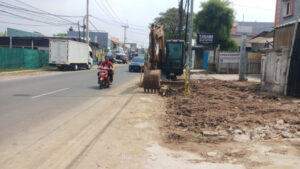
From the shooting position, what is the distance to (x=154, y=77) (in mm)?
13250

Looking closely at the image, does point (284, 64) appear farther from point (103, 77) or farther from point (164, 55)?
point (103, 77)

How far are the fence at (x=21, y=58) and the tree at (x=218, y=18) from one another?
27329mm

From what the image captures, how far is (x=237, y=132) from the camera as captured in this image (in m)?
6.21

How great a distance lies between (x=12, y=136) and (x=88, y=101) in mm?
4841

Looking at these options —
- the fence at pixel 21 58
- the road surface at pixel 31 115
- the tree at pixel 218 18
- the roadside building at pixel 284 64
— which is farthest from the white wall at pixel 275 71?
the tree at pixel 218 18

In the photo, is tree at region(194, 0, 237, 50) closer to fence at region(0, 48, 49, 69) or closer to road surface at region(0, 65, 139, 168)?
fence at region(0, 48, 49, 69)

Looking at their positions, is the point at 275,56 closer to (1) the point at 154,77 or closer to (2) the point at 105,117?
(1) the point at 154,77

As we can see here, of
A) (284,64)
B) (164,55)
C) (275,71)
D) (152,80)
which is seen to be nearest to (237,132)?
(284,64)

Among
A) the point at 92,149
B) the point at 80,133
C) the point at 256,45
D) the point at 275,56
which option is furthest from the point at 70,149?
the point at 256,45

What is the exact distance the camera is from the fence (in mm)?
26984

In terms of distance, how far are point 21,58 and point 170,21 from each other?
3908cm

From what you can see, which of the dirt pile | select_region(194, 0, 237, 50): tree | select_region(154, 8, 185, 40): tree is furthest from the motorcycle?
select_region(154, 8, 185, 40): tree

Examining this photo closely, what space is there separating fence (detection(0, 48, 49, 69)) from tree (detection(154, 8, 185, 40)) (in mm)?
31724

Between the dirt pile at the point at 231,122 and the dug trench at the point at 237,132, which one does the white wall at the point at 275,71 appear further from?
the dug trench at the point at 237,132
